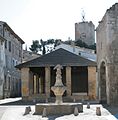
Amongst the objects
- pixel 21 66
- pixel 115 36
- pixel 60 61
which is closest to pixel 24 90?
pixel 21 66

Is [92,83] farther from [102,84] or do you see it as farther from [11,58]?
[11,58]

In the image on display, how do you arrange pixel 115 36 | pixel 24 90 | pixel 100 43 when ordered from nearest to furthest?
pixel 115 36 → pixel 100 43 → pixel 24 90

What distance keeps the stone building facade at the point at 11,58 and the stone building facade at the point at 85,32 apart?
58.7 ft

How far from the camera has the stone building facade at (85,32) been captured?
70.8 metres

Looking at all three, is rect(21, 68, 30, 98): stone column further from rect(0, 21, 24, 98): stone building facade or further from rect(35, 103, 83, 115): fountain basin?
rect(35, 103, 83, 115): fountain basin

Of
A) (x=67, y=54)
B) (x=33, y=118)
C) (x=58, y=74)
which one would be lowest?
(x=33, y=118)

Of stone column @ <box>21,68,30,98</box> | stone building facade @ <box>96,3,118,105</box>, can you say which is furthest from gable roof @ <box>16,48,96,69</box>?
stone building facade @ <box>96,3,118,105</box>

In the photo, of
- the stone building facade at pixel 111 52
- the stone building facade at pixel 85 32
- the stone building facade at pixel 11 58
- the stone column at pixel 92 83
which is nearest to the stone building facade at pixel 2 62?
the stone building facade at pixel 11 58

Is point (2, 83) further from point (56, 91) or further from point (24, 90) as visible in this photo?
point (56, 91)

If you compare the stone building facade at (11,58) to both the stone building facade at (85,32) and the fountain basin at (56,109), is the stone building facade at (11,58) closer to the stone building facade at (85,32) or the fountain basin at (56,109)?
the stone building facade at (85,32)

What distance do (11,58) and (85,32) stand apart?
85.0 ft

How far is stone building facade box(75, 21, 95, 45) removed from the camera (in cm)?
7075

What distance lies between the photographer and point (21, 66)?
114 feet

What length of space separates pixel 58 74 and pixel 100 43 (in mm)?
9748
